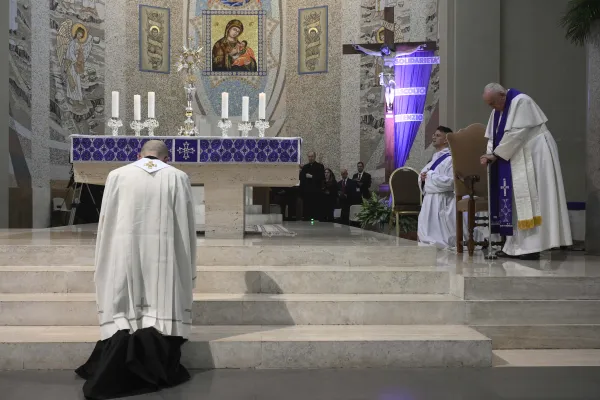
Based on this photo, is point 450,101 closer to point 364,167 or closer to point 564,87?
point 564,87

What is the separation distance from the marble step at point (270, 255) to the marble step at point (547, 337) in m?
1.15

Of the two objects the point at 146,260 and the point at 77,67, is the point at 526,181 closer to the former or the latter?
the point at 146,260

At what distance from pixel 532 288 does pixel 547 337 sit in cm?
38

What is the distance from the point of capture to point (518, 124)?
6.57m

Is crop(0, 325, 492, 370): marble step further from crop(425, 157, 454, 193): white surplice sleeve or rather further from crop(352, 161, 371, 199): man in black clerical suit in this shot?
crop(352, 161, 371, 199): man in black clerical suit

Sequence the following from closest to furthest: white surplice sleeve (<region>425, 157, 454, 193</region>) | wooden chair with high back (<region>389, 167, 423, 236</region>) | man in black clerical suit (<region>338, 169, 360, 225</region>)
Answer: white surplice sleeve (<region>425, 157, 454, 193</region>), wooden chair with high back (<region>389, 167, 423, 236</region>), man in black clerical suit (<region>338, 169, 360, 225</region>)

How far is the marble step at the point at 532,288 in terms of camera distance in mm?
5254

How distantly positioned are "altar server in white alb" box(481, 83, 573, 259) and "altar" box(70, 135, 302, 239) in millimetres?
1992

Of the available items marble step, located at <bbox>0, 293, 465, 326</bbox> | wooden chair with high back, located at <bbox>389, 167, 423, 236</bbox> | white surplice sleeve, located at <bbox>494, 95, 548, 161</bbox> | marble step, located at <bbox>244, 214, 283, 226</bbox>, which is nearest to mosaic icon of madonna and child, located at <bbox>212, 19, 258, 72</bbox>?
marble step, located at <bbox>244, 214, 283, 226</bbox>

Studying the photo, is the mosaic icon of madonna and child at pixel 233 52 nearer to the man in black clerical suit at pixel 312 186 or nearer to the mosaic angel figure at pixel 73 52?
the mosaic angel figure at pixel 73 52

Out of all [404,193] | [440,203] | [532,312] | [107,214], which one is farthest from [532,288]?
[404,193]

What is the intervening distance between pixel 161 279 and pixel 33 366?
983mm

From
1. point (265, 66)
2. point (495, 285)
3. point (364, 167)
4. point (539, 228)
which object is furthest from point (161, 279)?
point (265, 66)

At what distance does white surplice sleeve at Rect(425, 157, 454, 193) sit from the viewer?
8289mm
